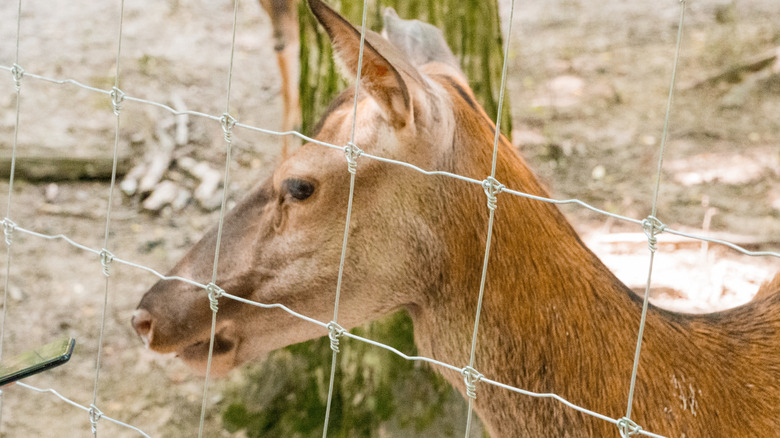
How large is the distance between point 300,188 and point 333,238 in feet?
0.46

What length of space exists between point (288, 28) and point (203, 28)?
3124mm

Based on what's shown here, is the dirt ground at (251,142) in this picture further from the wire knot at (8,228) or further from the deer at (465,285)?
the deer at (465,285)

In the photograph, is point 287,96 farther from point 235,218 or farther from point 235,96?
point 235,96

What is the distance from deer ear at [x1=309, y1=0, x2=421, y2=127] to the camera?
1595mm

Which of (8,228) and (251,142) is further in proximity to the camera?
(251,142)

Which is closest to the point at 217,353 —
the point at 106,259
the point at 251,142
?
the point at 106,259

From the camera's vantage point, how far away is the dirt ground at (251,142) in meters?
3.53

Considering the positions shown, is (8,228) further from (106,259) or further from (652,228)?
(652,228)

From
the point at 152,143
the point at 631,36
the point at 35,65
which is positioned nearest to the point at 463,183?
the point at 152,143

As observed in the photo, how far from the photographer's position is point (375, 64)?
1.68 m

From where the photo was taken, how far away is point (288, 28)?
2.91m

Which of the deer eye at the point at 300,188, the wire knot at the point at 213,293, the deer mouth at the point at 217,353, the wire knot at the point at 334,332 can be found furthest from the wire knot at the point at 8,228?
the wire knot at the point at 334,332

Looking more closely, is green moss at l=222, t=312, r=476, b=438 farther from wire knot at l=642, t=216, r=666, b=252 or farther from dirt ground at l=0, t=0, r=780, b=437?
wire knot at l=642, t=216, r=666, b=252

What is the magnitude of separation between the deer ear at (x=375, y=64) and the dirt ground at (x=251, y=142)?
6.31ft
